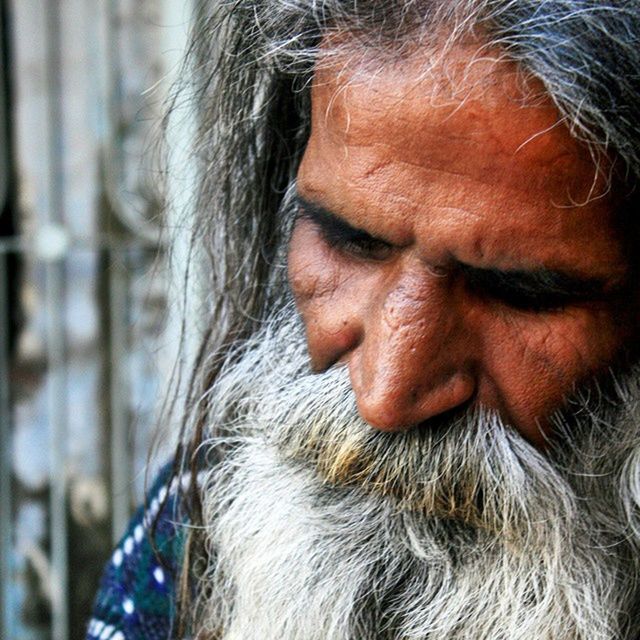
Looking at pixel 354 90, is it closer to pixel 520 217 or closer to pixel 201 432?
pixel 520 217

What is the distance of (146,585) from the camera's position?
1564 mm

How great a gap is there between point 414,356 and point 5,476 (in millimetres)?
2324

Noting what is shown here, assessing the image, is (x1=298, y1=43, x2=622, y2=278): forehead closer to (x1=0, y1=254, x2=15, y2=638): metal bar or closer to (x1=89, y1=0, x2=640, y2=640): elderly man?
(x1=89, y1=0, x2=640, y2=640): elderly man

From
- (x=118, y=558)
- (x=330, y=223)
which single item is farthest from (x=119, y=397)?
(x=330, y=223)

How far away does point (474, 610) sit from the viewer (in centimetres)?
114

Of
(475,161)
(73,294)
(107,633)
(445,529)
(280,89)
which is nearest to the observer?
(475,161)

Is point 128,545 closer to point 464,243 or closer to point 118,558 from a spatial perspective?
point 118,558

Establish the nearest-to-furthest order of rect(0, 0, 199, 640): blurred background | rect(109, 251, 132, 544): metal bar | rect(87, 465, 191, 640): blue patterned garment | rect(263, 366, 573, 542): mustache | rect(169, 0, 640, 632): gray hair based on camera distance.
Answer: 1. rect(169, 0, 640, 632): gray hair
2. rect(263, 366, 573, 542): mustache
3. rect(87, 465, 191, 640): blue patterned garment
4. rect(0, 0, 199, 640): blurred background
5. rect(109, 251, 132, 544): metal bar

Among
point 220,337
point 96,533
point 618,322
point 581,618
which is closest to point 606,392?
point 618,322

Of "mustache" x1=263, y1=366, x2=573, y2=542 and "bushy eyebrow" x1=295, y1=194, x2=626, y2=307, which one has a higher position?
"bushy eyebrow" x1=295, y1=194, x2=626, y2=307

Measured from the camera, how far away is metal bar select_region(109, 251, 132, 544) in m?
3.05

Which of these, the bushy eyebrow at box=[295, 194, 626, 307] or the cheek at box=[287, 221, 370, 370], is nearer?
the bushy eyebrow at box=[295, 194, 626, 307]

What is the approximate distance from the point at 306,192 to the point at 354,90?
0.48 ft

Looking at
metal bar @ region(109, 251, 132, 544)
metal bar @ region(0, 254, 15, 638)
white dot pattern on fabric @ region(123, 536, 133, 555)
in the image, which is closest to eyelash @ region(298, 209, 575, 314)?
white dot pattern on fabric @ region(123, 536, 133, 555)
